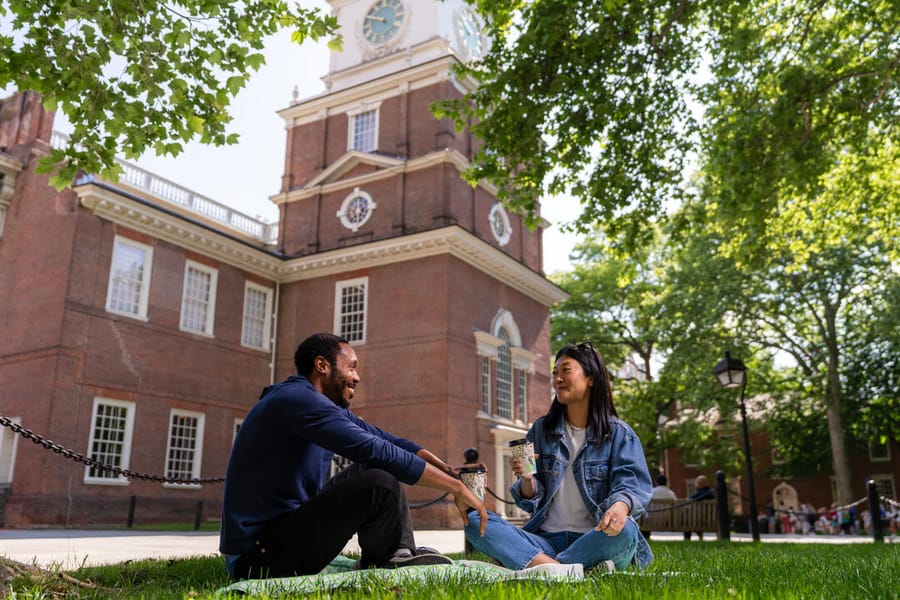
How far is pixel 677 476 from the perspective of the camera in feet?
157

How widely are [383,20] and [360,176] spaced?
Result: 7.39 m

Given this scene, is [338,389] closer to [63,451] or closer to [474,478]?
[474,478]

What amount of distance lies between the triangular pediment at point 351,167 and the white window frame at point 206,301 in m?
5.87

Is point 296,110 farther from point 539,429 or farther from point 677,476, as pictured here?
point 677,476

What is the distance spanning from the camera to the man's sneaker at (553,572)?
3682 millimetres

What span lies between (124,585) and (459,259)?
67.3ft

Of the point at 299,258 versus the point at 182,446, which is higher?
the point at 299,258

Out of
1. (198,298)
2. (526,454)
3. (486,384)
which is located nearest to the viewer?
(526,454)

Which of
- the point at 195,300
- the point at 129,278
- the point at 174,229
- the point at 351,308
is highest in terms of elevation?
the point at 174,229

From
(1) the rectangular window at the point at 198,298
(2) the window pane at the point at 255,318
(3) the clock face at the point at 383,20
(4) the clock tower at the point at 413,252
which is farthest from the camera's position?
(3) the clock face at the point at 383,20

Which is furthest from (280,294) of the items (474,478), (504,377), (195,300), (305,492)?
(474,478)

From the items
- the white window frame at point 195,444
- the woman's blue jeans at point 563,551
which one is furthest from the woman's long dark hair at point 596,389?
the white window frame at point 195,444

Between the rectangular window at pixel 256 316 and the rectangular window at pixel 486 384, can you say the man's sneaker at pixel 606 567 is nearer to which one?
the rectangular window at pixel 486 384

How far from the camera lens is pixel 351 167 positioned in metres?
27.7
